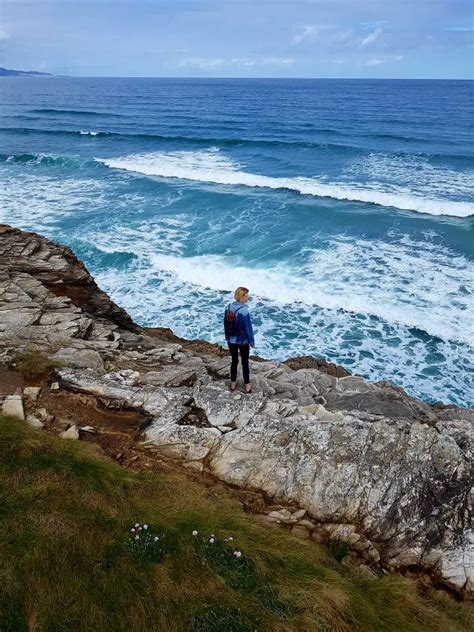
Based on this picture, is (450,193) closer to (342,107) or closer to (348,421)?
(348,421)

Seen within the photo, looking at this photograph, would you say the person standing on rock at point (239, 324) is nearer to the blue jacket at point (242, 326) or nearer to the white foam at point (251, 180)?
the blue jacket at point (242, 326)

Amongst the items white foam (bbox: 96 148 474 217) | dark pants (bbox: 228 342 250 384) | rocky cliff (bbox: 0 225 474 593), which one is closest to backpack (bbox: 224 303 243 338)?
dark pants (bbox: 228 342 250 384)

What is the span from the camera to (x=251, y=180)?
37.5 meters

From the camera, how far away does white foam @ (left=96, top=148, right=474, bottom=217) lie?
101ft

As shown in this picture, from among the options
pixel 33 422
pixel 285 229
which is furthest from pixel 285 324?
pixel 33 422

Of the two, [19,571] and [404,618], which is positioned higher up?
[19,571]

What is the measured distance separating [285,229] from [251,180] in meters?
11.6

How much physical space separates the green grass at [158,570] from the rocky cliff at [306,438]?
2.33 feet

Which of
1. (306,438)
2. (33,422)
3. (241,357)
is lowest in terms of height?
(306,438)

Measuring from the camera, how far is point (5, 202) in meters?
30.2

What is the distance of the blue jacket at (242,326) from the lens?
845 centimetres

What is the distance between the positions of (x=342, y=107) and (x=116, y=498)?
89.9 meters

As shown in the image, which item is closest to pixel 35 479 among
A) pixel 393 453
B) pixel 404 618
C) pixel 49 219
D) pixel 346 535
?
pixel 346 535

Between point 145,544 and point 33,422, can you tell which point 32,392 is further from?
point 145,544
